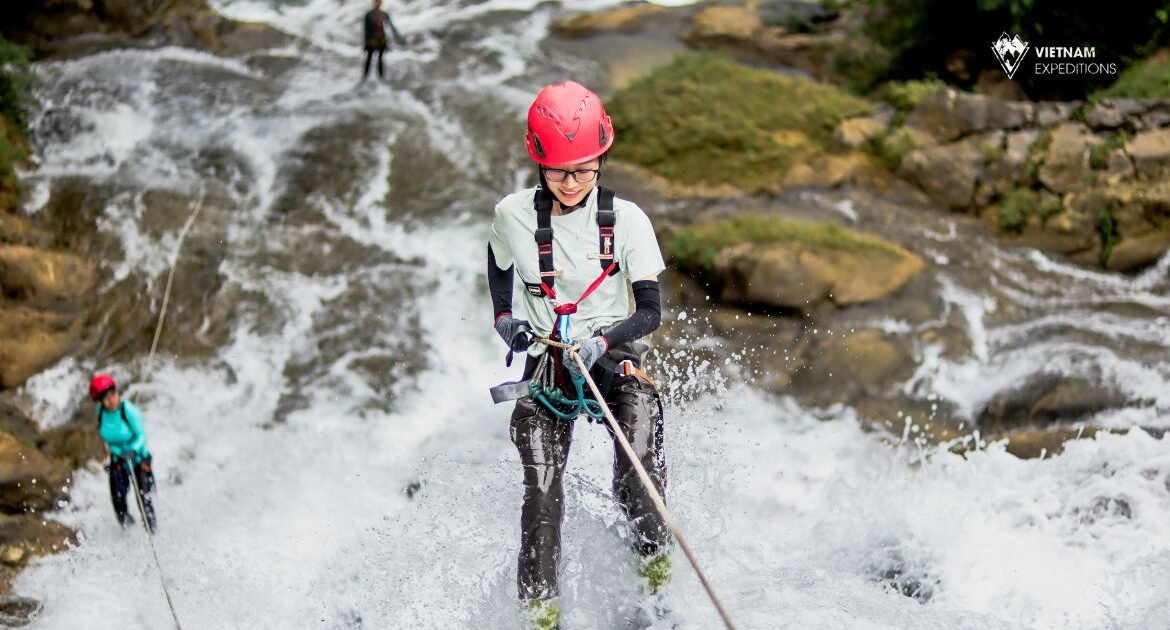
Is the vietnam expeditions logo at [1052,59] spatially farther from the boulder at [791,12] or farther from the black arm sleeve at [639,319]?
the black arm sleeve at [639,319]

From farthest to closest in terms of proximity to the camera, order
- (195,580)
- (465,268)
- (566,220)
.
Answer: (465,268) < (195,580) < (566,220)

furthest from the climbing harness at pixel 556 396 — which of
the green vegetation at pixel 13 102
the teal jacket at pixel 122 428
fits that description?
the green vegetation at pixel 13 102

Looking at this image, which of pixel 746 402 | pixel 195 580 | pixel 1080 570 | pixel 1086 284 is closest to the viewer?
pixel 1080 570

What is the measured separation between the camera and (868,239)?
9.51 meters

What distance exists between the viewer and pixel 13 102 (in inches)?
480

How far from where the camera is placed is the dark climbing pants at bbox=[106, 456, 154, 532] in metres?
7.21

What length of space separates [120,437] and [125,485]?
490 millimetres

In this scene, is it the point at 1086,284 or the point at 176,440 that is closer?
the point at 176,440

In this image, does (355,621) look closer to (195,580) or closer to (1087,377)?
(195,580)

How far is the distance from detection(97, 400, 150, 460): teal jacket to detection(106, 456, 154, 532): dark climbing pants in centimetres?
14

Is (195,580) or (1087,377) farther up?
(1087,377)

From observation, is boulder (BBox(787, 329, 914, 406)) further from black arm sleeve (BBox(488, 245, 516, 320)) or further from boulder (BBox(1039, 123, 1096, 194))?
black arm sleeve (BBox(488, 245, 516, 320))

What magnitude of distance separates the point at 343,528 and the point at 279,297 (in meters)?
3.49

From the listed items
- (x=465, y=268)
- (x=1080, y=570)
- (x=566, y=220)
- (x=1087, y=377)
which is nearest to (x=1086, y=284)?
(x=1087, y=377)
